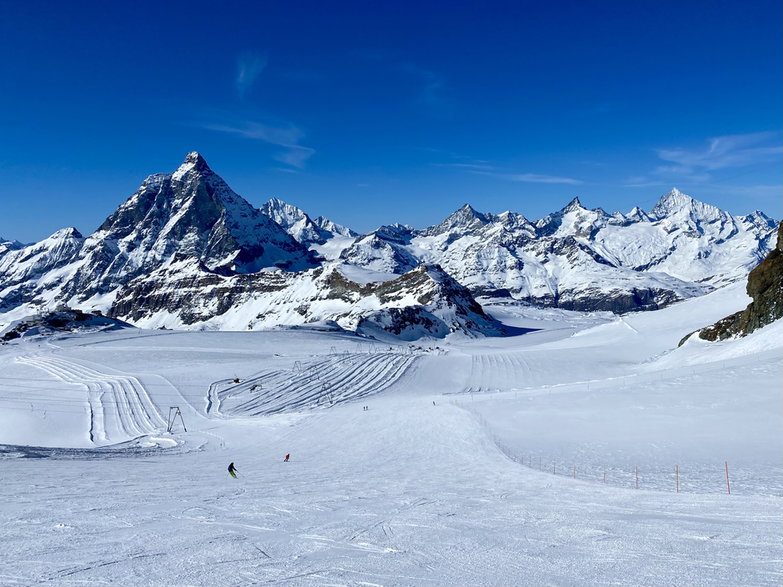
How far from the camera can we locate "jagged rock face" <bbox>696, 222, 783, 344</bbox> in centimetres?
4897

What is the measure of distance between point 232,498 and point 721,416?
1051 inches

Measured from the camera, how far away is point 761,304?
50.6 metres

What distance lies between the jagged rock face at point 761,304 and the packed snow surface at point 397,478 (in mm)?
2551

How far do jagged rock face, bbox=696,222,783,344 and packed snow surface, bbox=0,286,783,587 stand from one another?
2.55 meters

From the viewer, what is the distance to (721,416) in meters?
28.8

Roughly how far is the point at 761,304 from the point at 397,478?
4637 cm

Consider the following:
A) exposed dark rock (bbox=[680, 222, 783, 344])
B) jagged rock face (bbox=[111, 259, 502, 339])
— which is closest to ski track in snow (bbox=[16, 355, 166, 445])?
exposed dark rock (bbox=[680, 222, 783, 344])

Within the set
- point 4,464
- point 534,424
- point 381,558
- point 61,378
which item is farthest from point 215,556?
point 61,378

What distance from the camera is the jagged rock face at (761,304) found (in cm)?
4897

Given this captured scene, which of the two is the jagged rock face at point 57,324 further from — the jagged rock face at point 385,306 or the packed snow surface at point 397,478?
the jagged rock face at point 385,306

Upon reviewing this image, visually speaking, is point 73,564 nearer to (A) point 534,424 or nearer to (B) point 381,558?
(B) point 381,558

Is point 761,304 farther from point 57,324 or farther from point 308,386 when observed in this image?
point 57,324

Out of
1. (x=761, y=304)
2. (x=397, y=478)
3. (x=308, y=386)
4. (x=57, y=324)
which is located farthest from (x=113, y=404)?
(x=57, y=324)

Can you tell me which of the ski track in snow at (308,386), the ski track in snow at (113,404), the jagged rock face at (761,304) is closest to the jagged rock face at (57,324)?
the ski track in snow at (113,404)
